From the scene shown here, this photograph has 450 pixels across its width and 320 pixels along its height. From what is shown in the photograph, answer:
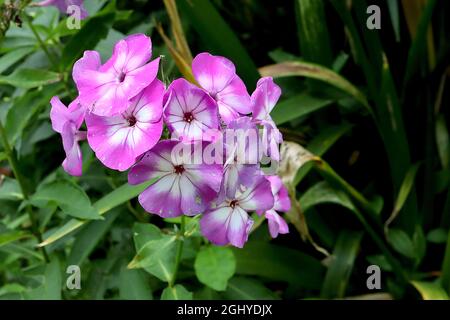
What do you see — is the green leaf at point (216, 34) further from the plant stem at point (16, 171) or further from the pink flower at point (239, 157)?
the pink flower at point (239, 157)

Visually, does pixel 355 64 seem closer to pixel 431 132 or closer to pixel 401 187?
pixel 431 132

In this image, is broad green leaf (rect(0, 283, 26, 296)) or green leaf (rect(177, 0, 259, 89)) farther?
green leaf (rect(177, 0, 259, 89))

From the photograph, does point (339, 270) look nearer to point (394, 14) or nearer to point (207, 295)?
point (207, 295)

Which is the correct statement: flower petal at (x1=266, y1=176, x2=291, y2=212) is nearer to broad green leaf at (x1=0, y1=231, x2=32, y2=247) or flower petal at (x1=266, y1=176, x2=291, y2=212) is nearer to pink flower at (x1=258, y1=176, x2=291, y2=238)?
pink flower at (x1=258, y1=176, x2=291, y2=238)

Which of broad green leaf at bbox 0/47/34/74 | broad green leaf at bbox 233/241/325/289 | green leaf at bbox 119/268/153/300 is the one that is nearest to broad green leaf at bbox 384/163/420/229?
broad green leaf at bbox 233/241/325/289

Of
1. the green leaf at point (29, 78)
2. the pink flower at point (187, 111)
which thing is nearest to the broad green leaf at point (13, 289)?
the green leaf at point (29, 78)
